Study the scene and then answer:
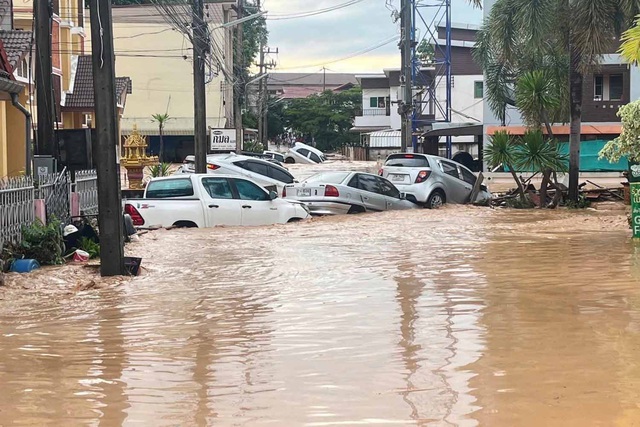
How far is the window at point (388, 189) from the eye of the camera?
70.6 feet

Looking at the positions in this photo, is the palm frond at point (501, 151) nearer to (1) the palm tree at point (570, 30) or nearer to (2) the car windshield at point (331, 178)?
(1) the palm tree at point (570, 30)

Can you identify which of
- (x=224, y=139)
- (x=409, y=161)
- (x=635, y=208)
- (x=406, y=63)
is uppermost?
(x=406, y=63)

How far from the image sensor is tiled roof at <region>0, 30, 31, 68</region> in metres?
22.4

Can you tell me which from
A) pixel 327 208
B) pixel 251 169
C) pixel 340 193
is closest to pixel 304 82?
pixel 251 169

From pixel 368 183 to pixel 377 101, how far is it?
198 ft

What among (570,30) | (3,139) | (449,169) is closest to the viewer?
(3,139)

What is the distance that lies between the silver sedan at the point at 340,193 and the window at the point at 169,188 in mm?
3591

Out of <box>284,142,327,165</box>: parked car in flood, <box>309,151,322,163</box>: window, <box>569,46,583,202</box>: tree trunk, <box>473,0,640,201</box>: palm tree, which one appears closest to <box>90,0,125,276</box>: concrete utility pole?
<box>473,0,640,201</box>: palm tree

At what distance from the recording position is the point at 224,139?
106 feet

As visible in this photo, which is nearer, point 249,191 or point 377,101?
point 249,191

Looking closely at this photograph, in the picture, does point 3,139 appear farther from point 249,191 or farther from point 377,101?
point 377,101

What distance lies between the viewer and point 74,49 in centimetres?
3612

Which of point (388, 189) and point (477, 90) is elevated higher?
point (477, 90)

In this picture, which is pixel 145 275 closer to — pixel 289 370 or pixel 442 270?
pixel 442 270
